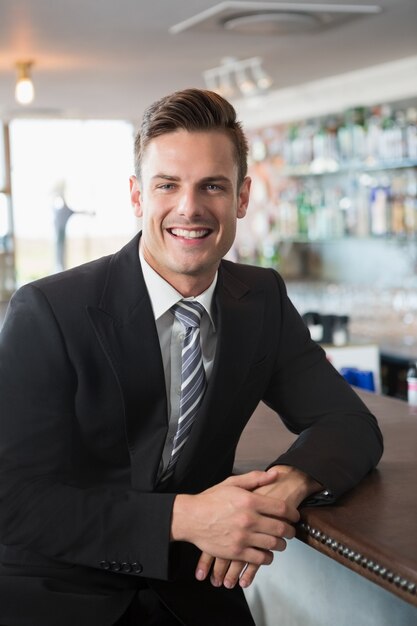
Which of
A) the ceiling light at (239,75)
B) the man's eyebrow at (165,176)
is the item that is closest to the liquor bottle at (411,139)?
the ceiling light at (239,75)

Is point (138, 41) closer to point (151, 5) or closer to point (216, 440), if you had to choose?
point (151, 5)

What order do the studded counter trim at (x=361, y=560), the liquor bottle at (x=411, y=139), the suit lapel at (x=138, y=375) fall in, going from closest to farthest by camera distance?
1. the studded counter trim at (x=361, y=560)
2. the suit lapel at (x=138, y=375)
3. the liquor bottle at (x=411, y=139)

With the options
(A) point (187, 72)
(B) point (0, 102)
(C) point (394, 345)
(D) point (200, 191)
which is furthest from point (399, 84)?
(D) point (200, 191)

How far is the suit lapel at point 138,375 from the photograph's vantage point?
1561 millimetres

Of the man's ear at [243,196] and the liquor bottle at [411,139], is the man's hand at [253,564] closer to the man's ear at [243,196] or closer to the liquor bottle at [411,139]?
the man's ear at [243,196]

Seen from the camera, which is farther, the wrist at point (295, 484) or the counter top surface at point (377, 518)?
the wrist at point (295, 484)

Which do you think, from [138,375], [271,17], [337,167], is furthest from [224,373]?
[337,167]

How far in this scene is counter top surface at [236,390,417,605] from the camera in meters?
1.25

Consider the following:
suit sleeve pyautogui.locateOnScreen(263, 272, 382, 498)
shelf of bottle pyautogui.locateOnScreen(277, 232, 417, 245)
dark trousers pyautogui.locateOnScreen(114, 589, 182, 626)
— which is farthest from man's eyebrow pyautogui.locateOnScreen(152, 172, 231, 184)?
shelf of bottle pyautogui.locateOnScreen(277, 232, 417, 245)

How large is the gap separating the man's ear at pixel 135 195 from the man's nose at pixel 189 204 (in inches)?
5.4

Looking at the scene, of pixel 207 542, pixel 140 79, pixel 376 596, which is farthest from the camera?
pixel 140 79

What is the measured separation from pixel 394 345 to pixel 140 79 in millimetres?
3402

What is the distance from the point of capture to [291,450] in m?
1.63

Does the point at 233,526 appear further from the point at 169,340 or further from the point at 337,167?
the point at 337,167
